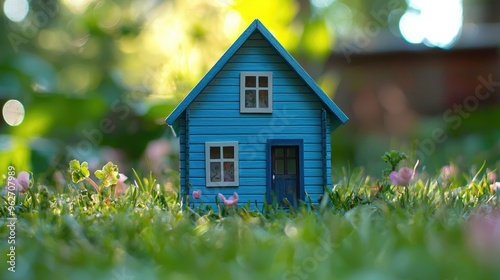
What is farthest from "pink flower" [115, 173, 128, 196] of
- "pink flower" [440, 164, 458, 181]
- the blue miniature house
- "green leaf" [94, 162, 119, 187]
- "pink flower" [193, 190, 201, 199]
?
"pink flower" [440, 164, 458, 181]

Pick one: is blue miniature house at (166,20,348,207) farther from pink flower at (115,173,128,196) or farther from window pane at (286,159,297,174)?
pink flower at (115,173,128,196)

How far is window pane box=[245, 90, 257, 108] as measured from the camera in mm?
2342

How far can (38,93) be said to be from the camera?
4.39 m

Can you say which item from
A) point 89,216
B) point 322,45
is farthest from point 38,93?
point 89,216

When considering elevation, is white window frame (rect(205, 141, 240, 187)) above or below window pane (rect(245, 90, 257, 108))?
below

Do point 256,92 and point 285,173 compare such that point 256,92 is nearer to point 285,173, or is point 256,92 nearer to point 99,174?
point 285,173

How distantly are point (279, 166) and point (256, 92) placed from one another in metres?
0.29

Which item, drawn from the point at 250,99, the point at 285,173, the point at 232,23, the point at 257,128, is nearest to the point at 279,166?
the point at 285,173

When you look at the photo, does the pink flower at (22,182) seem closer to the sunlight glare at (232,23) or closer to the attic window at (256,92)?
the attic window at (256,92)

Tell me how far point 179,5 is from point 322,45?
2093 millimetres

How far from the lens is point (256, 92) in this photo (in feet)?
7.71

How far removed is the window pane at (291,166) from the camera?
2371 millimetres

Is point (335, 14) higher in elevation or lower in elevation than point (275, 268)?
higher

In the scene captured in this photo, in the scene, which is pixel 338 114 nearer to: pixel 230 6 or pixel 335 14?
pixel 230 6
